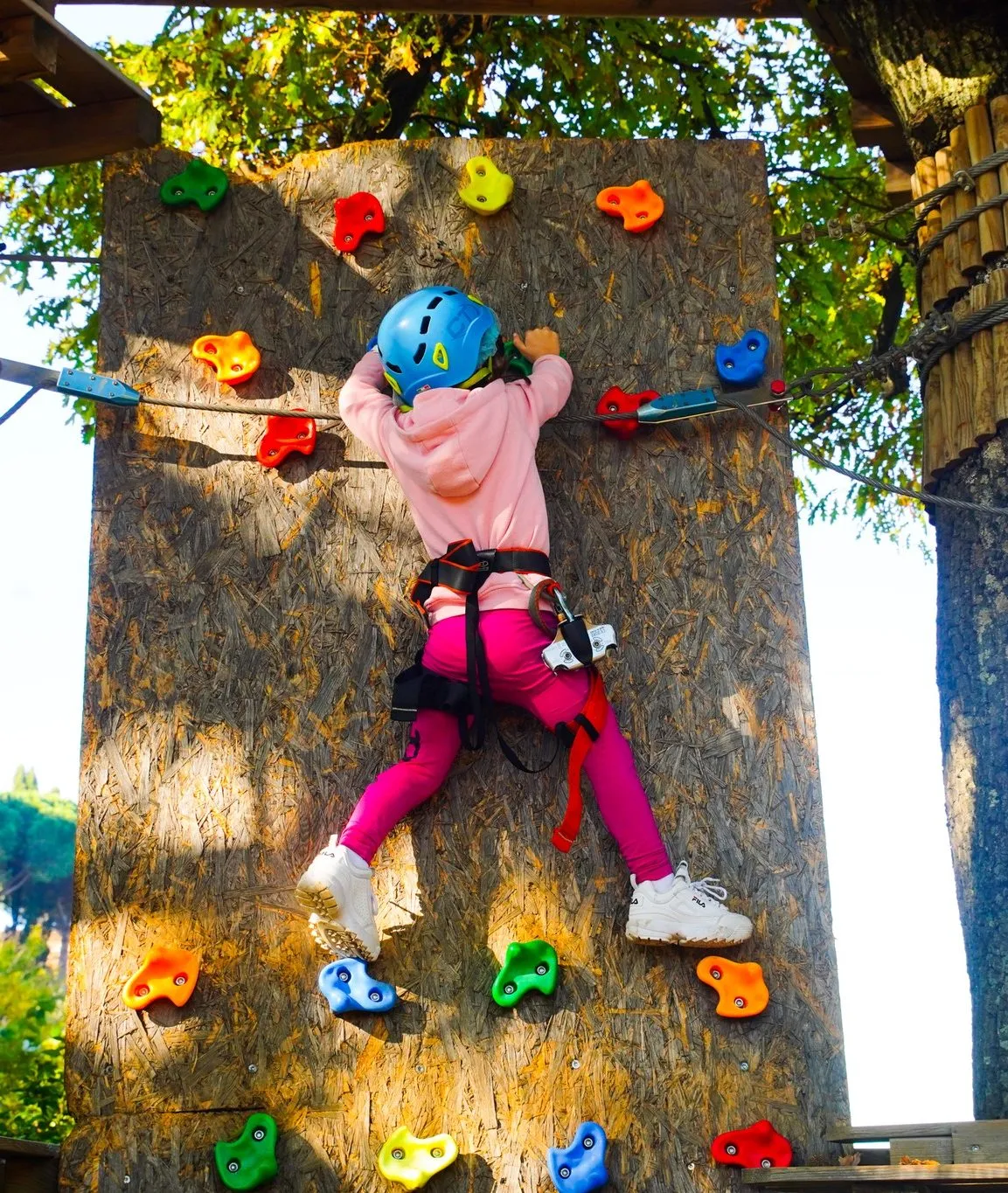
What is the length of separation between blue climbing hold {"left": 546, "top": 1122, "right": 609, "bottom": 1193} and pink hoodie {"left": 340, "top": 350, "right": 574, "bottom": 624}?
5.60ft

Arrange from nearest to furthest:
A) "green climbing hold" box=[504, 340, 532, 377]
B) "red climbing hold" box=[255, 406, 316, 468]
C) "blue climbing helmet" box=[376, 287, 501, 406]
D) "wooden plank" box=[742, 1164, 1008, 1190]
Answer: "wooden plank" box=[742, 1164, 1008, 1190], "blue climbing helmet" box=[376, 287, 501, 406], "green climbing hold" box=[504, 340, 532, 377], "red climbing hold" box=[255, 406, 316, 468]

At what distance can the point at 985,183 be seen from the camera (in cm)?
Answer: 523

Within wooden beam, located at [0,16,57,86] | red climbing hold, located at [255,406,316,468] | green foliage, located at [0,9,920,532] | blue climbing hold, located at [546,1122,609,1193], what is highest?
green foliage, located at [0,9,920,532]

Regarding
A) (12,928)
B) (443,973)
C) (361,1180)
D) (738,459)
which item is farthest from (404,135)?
(12,928)

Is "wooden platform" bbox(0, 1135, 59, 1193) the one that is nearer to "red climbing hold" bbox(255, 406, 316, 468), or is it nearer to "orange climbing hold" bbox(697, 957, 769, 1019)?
"orange climbing hold" bbox(697, 957, 769, 1019)

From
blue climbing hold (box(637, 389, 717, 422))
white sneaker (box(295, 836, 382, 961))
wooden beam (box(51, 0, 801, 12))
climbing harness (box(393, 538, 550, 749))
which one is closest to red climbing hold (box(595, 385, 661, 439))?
blue climbing hold (box(637, 389, 717, 422))

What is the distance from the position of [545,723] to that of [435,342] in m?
1.36

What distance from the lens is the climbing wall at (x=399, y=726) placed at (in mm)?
4637

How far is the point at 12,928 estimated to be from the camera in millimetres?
45750

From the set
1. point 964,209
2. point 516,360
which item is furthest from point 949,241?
point 516,360

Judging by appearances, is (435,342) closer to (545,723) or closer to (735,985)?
(545,723)

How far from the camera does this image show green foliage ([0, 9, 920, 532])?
28.5 feet

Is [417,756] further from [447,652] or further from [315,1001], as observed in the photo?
[315,1001]

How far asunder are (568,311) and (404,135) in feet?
14.1
